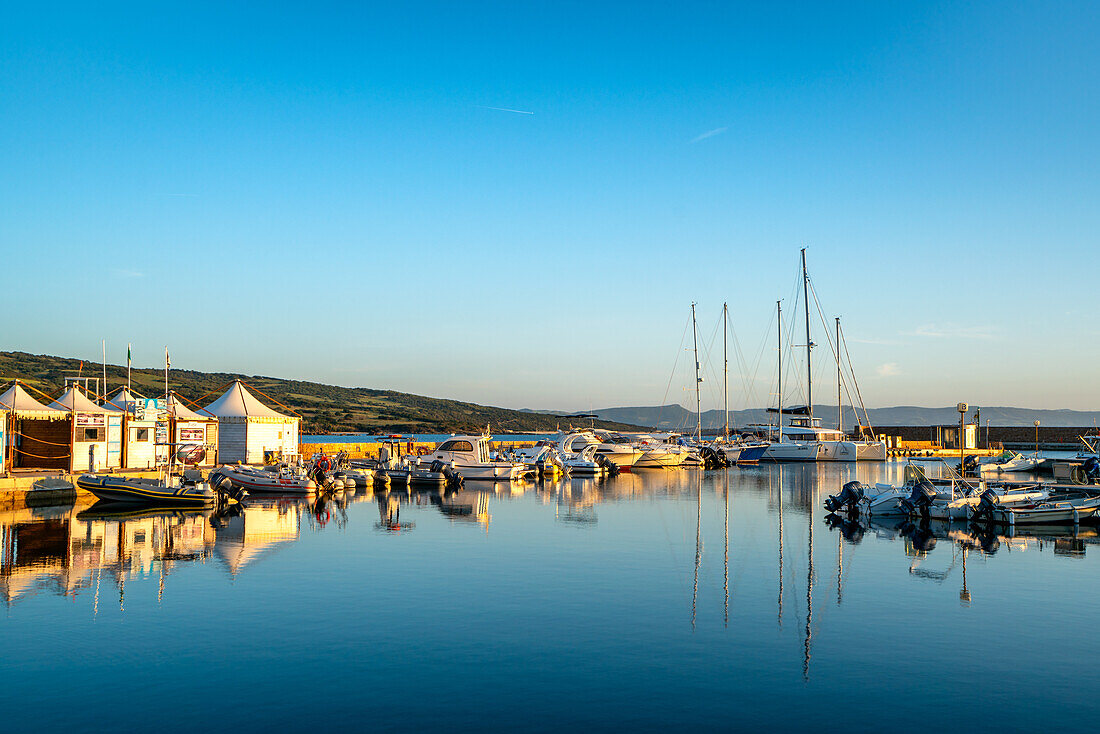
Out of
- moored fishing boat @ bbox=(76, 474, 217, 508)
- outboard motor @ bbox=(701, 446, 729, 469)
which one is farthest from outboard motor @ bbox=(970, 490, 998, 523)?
outboard motor @ bbox=(701, 446, 729, 469)

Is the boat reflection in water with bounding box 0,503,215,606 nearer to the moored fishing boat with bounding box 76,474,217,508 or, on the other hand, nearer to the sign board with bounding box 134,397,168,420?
the moored fishing boat with bounding box 76,474,217,508

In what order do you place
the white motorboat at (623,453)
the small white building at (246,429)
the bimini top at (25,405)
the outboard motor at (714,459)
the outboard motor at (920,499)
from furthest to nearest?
the outboard motor at (714,459) < the white motorboat at (623,453) < the small white building at (246,429) < the bimini top at (25,405) < the outboard motor at (920,499)

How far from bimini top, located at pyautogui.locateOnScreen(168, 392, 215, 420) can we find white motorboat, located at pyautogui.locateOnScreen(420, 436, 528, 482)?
14256 mm

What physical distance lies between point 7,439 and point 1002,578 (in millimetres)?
40859

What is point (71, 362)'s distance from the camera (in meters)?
180

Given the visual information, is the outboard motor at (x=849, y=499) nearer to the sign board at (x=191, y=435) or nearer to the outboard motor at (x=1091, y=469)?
the outboard motor at (x=1091, y=469)

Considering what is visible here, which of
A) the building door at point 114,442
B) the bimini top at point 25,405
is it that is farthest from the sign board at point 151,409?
the bimini top at point 25,405

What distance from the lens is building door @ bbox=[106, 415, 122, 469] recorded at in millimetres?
42688

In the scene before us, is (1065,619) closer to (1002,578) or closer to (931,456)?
(1002,578)

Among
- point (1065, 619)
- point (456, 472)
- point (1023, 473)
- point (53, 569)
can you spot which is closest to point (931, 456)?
point (1023, 473)

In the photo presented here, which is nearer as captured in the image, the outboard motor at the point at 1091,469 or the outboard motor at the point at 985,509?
the outboard motor at the point at 985,509

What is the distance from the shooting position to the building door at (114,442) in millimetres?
42688

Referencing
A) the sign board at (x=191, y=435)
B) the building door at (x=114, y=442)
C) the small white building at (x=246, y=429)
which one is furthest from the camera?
the small white building at (x=246, y=429)

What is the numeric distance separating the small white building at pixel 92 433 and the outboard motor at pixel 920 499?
126 feet
